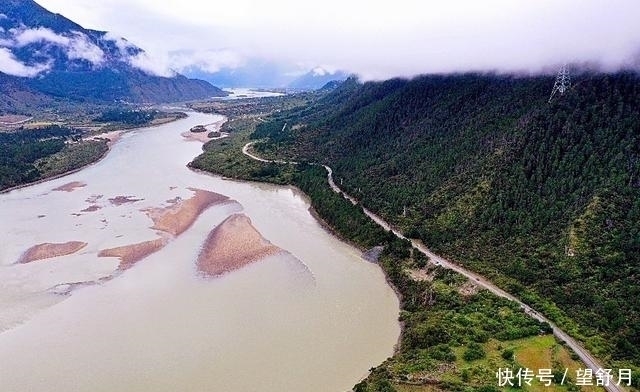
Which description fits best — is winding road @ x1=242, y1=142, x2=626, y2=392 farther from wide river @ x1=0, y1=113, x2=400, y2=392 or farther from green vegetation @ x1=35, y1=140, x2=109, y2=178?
green vegetation @ x1=35, y1=140, x2=109, y2=178

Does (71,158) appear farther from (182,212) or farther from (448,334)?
(448,334)

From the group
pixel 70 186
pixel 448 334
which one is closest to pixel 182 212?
pixel 70 186

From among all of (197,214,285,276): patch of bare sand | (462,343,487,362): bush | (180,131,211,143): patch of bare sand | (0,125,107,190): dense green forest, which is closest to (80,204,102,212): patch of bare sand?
(197,214,285,276): patch of bare sand

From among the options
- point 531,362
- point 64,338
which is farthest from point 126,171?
point 531,362

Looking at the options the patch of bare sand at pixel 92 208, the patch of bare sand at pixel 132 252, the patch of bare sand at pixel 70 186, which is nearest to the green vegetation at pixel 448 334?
the patch of bare sand at pixel 132 252

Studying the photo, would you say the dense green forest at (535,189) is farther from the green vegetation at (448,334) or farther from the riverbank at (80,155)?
the riverbank at (80,155)
